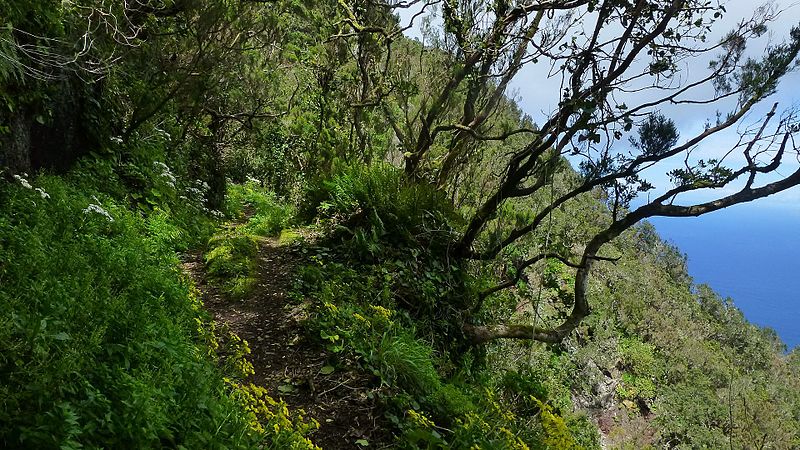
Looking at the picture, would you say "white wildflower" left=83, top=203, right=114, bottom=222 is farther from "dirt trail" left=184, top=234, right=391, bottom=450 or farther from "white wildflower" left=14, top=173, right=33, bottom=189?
"dirt trail" left=184, top=234, right=391, bottom=450

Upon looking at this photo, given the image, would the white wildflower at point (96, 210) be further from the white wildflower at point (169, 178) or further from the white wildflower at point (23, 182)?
the white wildflower at point (169, 178)

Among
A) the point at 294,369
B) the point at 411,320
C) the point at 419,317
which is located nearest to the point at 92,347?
the point at 294,369

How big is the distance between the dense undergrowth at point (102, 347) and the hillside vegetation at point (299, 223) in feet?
0.05

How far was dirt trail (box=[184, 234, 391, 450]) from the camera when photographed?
3846 mm

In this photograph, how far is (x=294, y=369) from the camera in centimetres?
435

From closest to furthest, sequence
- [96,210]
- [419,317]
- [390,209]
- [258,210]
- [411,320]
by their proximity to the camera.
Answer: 1. [96,210]
2. [411,320]
3. [419,317]
4. [390,209]
5. [258,210]

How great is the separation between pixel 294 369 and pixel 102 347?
195cm

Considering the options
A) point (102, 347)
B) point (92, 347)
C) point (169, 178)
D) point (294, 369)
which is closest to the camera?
point (92, 347)

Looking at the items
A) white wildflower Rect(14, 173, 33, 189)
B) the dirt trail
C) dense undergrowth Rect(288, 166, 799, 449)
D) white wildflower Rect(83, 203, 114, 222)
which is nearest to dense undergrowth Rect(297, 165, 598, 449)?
dense undergrowth Rect(288, 166, 799, 449)

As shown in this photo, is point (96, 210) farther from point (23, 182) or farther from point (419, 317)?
point (419, 317)

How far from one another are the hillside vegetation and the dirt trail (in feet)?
0.08

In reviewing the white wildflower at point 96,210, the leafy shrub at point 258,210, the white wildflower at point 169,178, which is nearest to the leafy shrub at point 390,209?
the leafy shrub at point 258,210

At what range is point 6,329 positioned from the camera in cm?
221

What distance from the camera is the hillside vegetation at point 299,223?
9.12 ft
